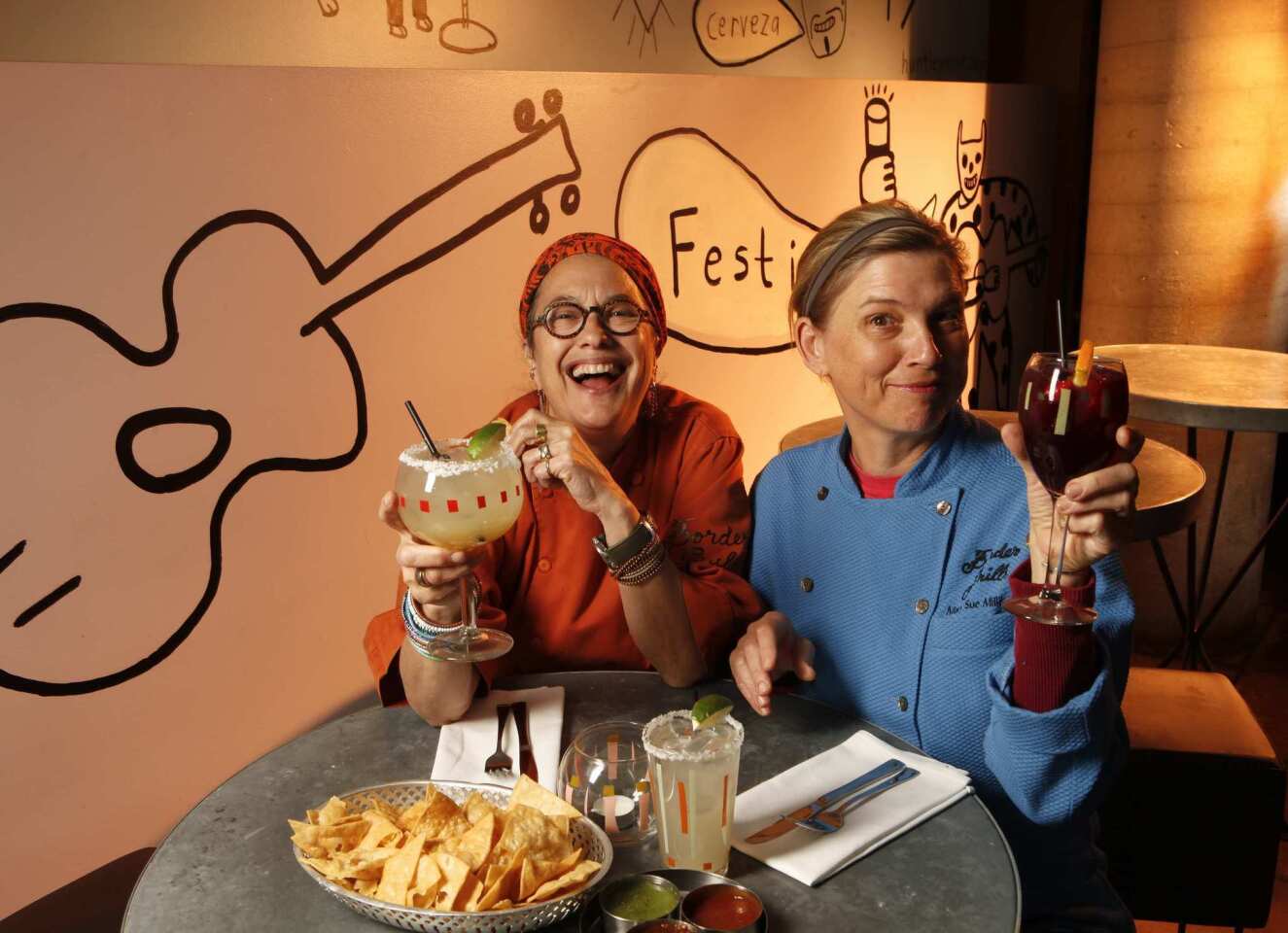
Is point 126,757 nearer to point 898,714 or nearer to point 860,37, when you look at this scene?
point 898,714

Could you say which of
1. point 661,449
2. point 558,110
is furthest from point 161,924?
point 558,110

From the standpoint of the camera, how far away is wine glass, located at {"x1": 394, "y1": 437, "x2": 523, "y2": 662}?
1484 millimetres

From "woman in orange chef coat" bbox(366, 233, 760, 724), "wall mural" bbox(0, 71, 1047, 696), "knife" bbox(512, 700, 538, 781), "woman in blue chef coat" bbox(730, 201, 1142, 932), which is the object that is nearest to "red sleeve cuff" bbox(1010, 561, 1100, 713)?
"woman in blue chef coat" bbox(730, 201, 1142, 932)

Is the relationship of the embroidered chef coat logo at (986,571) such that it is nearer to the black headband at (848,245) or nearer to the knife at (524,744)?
the black headband at (848,245)

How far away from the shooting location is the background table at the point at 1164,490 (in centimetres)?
236

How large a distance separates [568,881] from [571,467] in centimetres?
70

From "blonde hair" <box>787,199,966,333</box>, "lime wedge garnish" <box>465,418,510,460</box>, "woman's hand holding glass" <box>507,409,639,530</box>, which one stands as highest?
"blonde hair" <box>787,199,966,333</box>

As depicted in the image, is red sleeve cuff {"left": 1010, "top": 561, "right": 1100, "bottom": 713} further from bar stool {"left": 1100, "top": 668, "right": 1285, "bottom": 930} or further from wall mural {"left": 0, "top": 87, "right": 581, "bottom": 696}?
wall mural {"left": 0, "top": 87, "right": 581, "bottom": 696}

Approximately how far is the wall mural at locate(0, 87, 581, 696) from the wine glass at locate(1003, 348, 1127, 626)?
1.75 meters

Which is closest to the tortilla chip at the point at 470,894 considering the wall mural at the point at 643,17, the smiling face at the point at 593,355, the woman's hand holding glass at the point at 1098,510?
the woman's hand holding glass at the point at 1098,510

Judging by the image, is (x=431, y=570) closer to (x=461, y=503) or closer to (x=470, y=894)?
(x=461, y=503)

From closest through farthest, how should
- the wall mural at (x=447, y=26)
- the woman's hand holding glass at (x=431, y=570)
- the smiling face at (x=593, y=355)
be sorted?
the woman's hand holding glass at (x=431, y=570) → the smiling face at (x=593, y=355) → the wall mural at (x=447, y=26)

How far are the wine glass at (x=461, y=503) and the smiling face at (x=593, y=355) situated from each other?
0.35 m

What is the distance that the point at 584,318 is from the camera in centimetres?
190
